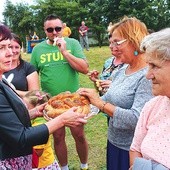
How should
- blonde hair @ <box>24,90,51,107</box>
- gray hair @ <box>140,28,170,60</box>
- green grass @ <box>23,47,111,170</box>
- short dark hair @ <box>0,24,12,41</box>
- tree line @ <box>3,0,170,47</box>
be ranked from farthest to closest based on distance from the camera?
1. tree line @ <box>3,0,170,47</box>
2. green grass @ <box>23,47,111,170</box>
3. blonde hair @ <box>24,90,51,107</box>
4. short dark hair @ <box>0,24,12,41</box>
5. gray hair @ <box>140,28,170,60</box>

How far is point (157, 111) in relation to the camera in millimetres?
2082

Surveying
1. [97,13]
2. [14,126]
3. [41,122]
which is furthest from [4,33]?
[97,13]

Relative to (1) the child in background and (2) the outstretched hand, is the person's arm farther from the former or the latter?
(1) the child in background

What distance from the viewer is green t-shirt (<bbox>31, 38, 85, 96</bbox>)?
4348 millimetres

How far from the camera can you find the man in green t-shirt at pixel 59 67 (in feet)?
14.2

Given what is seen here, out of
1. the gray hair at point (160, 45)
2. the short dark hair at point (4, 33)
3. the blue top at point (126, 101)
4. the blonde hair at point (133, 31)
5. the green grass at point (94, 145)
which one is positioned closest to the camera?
the gray hair at point (160, 45)

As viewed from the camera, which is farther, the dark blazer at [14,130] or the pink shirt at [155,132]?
the dark blazer at [14,130]

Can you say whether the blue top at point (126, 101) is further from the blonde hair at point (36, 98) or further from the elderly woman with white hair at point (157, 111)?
the blonde hair at point (36, 98)

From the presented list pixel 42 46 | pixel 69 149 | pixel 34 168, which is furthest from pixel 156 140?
pixel 69 149

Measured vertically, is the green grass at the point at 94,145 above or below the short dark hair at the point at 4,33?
below

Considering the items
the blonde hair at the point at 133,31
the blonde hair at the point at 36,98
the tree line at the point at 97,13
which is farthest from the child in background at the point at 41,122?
the tree line at the point at 97,13

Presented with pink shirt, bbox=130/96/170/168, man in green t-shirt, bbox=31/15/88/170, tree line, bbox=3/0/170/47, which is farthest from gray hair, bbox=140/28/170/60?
tree line, bbox=3/0/170/47

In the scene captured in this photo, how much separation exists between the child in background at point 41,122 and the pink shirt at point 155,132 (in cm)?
128

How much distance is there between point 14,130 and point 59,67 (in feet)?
7.13
